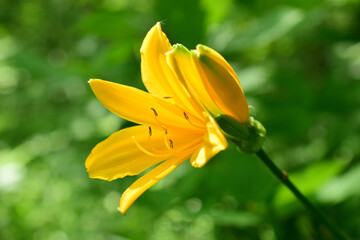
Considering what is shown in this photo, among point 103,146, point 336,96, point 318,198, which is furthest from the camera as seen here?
point 336,96

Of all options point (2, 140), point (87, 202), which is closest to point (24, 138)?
point (2, 140)

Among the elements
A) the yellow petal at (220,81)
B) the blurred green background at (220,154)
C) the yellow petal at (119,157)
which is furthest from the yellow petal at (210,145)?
the blurred green background at (220,154)

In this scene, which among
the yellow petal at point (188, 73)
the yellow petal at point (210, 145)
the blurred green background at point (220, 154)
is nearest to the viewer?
the yellow petal at point (210, 145)

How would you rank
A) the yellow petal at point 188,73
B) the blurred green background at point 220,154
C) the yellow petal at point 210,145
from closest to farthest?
the yellow petal at point 210,145 < the yellow petal at point 188,73 < the blurred green background at point 220,154

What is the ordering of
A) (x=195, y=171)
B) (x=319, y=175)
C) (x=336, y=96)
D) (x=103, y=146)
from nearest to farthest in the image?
1. (x=103, y=146)
2. (x=319, y=175)
3. (x=195, y=171)
4. (x=336, y=96)

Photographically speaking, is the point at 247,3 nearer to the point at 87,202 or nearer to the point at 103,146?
the point at 87,202

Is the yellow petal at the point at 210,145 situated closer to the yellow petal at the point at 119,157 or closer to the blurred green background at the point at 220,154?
the yellow petal at the point at 119,157
